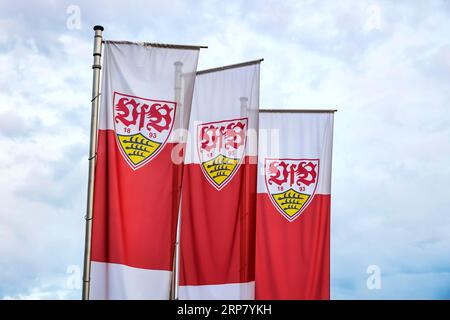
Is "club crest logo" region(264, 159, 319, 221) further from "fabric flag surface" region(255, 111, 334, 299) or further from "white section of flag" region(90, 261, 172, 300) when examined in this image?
"white section of flag" region(90, 261, 172, 300)

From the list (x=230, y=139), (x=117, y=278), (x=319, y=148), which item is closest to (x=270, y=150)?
(x=319, y=148)

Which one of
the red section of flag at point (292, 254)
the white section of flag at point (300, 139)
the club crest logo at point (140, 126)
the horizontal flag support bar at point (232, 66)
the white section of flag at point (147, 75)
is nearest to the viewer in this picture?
the club crest logo at point (140, 126)

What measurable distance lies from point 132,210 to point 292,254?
22.2 ft

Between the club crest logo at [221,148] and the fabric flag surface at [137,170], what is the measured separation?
1.58 meters

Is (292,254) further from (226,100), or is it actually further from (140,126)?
(140,126)

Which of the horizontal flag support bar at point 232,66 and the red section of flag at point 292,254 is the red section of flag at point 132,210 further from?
the red section of flag at point 292,254

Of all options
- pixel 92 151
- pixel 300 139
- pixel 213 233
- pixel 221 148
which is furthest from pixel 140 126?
pixel 300 139

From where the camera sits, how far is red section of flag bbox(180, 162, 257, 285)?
15.3 m

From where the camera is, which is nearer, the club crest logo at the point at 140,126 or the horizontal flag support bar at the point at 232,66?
the club crest logo at the point at 140,126

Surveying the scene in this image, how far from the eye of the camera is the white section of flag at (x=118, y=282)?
13.3 meters

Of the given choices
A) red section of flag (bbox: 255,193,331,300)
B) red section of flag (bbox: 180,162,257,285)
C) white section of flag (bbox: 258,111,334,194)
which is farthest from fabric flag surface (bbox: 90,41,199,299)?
white section of flag (bbox: 258,111,334,194)

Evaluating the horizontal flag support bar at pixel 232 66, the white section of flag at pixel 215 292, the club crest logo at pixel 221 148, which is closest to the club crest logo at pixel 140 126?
the club crest logo at pixel 221 148

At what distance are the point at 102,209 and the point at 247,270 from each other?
3.95 m
